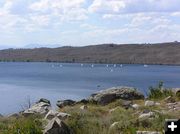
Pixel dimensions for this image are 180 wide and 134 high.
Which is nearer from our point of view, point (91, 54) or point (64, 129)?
point (64, 129)

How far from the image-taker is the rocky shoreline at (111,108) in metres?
9.97

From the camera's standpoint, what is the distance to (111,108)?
50.6ft

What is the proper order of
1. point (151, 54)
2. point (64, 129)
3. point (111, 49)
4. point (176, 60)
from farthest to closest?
point (111, 49) < point (151, 54) < point (176, 60) < point (64, 129)

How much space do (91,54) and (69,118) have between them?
178237 mm

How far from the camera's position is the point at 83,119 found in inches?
429

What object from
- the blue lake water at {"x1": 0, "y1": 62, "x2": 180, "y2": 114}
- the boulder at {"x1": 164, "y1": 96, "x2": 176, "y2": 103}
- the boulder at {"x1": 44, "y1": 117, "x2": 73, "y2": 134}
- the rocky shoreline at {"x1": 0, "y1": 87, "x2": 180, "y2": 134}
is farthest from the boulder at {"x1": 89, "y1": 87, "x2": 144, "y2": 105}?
the blue lake water at {"x1": 0, "y1": 62, "x2": 180, "y2": 114}

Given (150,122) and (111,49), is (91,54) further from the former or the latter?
(150,122)

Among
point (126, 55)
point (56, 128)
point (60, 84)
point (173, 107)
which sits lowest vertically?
point (60, 84)

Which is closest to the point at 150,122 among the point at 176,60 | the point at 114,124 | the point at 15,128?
the point at 114,124

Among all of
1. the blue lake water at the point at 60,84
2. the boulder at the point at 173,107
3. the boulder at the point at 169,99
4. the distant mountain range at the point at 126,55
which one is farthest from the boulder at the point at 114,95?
the distant mountain range at the point at 126,55

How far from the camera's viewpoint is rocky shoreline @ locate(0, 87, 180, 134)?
9969 mm

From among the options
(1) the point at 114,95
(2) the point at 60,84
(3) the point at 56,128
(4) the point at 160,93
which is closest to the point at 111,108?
(1) the point at 114,95

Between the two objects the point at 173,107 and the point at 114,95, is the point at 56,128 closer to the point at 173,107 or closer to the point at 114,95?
the point at 173,107

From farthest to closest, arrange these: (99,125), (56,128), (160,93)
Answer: (160,93)
(99,125)
(56,128)
